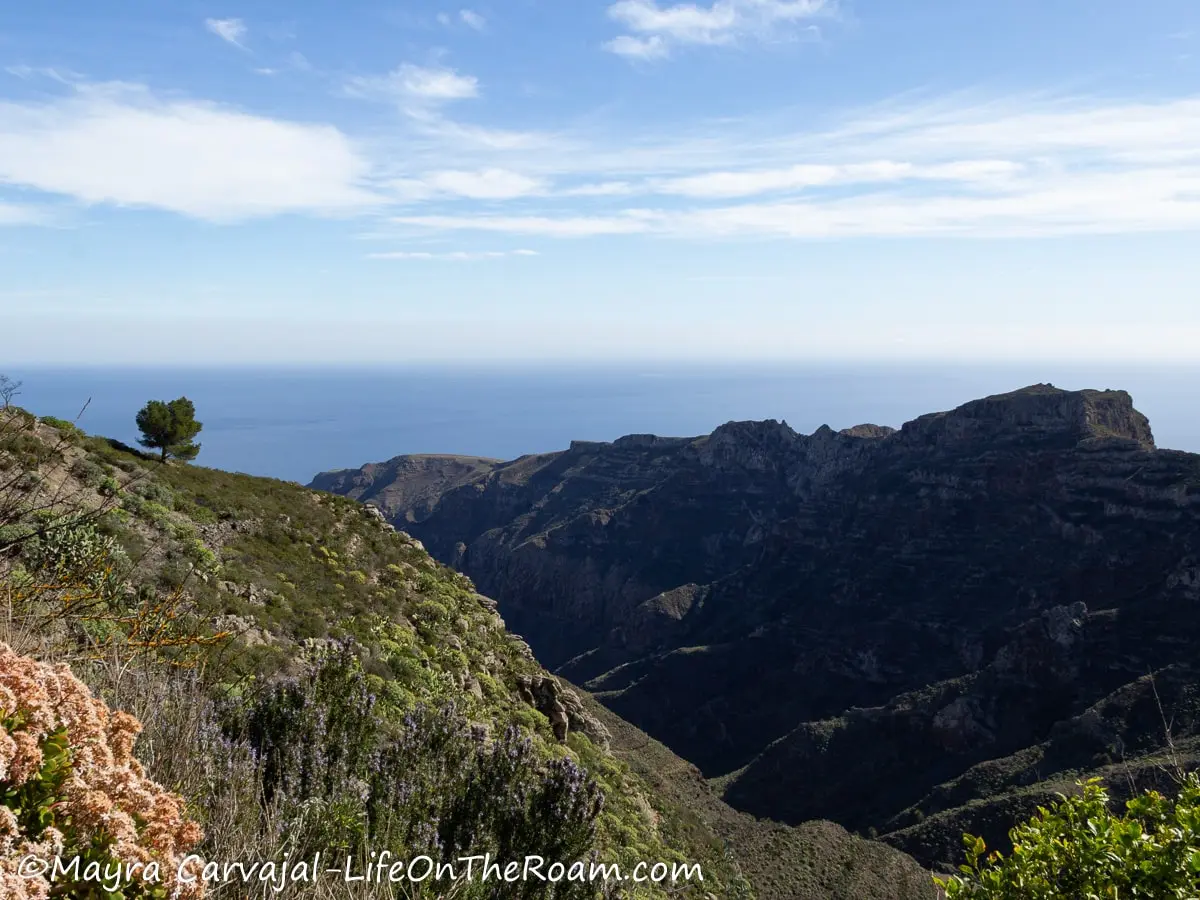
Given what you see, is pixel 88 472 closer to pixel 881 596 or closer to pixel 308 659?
pixel 308 659

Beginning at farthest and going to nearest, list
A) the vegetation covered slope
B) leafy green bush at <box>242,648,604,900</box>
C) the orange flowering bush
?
the vegetation covered slope, leafy green bush at <box>242,648,604,900</box>, the orange flowering bush

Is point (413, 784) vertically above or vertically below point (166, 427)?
below

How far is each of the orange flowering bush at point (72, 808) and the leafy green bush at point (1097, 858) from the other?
197 inches

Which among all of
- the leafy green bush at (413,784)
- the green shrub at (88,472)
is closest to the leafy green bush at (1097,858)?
the leafy green bush at (413,784)

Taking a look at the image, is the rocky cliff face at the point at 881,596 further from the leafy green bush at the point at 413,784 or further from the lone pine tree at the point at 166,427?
the leafy green bush at the point at 413,784

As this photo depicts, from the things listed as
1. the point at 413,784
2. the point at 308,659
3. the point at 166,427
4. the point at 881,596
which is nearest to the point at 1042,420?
the point at 881,596

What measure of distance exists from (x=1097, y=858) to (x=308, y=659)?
33.8ft

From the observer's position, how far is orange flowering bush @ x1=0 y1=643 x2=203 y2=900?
8.50 feet

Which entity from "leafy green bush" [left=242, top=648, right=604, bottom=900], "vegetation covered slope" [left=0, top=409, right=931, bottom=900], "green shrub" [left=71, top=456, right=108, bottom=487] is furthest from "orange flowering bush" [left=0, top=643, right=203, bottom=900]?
"green shrub" [left=71, top=456, right=108, bottom=487]

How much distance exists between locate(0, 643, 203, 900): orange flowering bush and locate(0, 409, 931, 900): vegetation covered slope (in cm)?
101

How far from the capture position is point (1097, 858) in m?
5.18

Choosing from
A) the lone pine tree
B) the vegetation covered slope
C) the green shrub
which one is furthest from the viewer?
the lone pine tree

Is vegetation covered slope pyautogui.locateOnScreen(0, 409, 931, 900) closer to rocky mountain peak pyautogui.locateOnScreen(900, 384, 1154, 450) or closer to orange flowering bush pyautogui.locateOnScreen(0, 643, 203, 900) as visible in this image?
orange flowering bush pyautogui.locateOnScreen(0, 643, 203, 900)

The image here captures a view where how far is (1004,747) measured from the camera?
57938 millimetres
